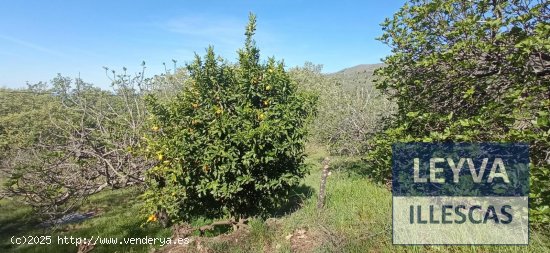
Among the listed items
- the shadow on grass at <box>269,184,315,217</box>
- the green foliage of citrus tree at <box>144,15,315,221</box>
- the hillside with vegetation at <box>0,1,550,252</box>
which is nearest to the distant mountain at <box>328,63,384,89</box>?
the hillside with vegetation at <box>0,1,550,252</box>

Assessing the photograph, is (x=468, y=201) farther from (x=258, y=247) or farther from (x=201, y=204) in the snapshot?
(x=201, y=204)

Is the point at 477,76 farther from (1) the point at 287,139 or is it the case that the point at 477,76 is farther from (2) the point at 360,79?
(2) the point at 360,79

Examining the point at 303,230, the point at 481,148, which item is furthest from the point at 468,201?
the point at 303,230

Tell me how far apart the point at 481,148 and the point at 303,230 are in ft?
9.71

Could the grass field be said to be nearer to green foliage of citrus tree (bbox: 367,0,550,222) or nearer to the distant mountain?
green foliage of citrus tree (bbox: 367,0,550,222)

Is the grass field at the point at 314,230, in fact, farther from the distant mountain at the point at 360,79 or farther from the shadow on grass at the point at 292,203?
the distant mountain at the point at 360,79

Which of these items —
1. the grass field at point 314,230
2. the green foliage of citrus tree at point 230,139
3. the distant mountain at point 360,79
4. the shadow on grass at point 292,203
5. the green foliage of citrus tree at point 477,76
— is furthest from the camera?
the distant mountain at point 360,79

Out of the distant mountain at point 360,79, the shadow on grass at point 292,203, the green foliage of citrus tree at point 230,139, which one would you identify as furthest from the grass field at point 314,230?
the distant mountain at point 360,79

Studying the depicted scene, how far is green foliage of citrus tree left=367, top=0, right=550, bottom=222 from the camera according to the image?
367 cm

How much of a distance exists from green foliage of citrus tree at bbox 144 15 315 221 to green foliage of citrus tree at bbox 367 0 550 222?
193 cm

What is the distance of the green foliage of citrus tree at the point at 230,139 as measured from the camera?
A: 532 cm

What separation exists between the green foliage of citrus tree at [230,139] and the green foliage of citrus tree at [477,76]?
193 centimetres

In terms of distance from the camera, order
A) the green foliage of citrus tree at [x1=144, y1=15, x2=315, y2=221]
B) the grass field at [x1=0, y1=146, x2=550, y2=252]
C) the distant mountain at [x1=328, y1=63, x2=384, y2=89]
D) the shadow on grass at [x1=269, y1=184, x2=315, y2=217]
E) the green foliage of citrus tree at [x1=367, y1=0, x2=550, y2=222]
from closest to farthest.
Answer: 1. the green foliage of citrus tree at [x1=367, y1=0, x2=550, y2=222]
2. the grass field at [x1=0, y1=146, x2=550, y2=252]
3. the green foliage of citrus tree at [x1=144, y1=15, x2=315, y2=221]
4. the shadow on grass at [x1=269, y1=184, x2=315, y2=217]
5. the distant mountain at [x1=328, y1=63, x2=384, y2=89]

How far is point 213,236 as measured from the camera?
614 cm
